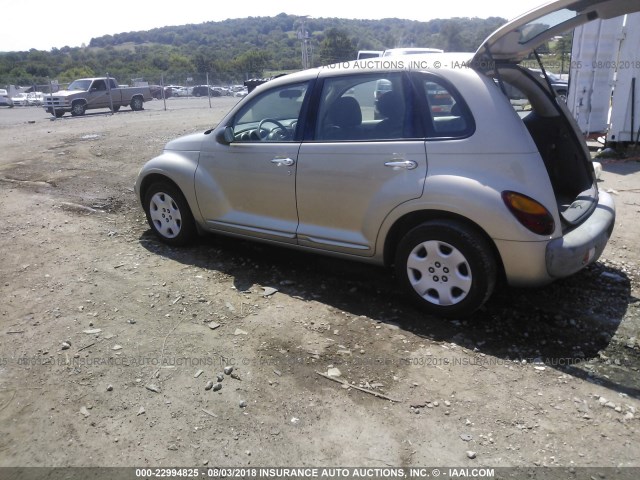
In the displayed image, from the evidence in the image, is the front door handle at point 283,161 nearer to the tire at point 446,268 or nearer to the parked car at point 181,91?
the tire at point 446,268

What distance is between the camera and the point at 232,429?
9.21 ft

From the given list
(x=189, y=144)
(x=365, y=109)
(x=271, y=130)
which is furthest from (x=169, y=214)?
(x=365, y=109)

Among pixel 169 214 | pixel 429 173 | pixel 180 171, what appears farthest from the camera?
pixel 169 214

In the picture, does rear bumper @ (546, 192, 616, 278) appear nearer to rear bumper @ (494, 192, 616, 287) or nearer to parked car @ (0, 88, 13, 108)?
rear bumper @ (494, 192, 616, 287)

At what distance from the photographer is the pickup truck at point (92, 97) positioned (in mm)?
23422

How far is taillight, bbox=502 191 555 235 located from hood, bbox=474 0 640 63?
3.64ft

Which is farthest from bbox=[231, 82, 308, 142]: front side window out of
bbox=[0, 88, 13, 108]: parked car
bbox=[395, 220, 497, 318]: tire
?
bbox=[0, 88, 13, 108]: parked car

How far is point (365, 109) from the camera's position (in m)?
4.14

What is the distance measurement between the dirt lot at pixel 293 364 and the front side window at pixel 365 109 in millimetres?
1315

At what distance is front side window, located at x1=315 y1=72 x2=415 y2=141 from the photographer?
383 cm

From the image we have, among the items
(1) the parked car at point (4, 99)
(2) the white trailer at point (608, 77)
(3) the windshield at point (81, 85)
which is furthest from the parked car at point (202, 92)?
(2) the white trailer at point (608, 77)

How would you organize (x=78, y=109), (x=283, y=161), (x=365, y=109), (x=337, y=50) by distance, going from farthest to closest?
(x=337, y=50) → (x=78, y=109) → (x=283, y=161) → (x=365, y=109)

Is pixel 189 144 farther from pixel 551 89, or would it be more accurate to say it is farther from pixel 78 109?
pixel 78 109

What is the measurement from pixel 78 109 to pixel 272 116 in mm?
22708
